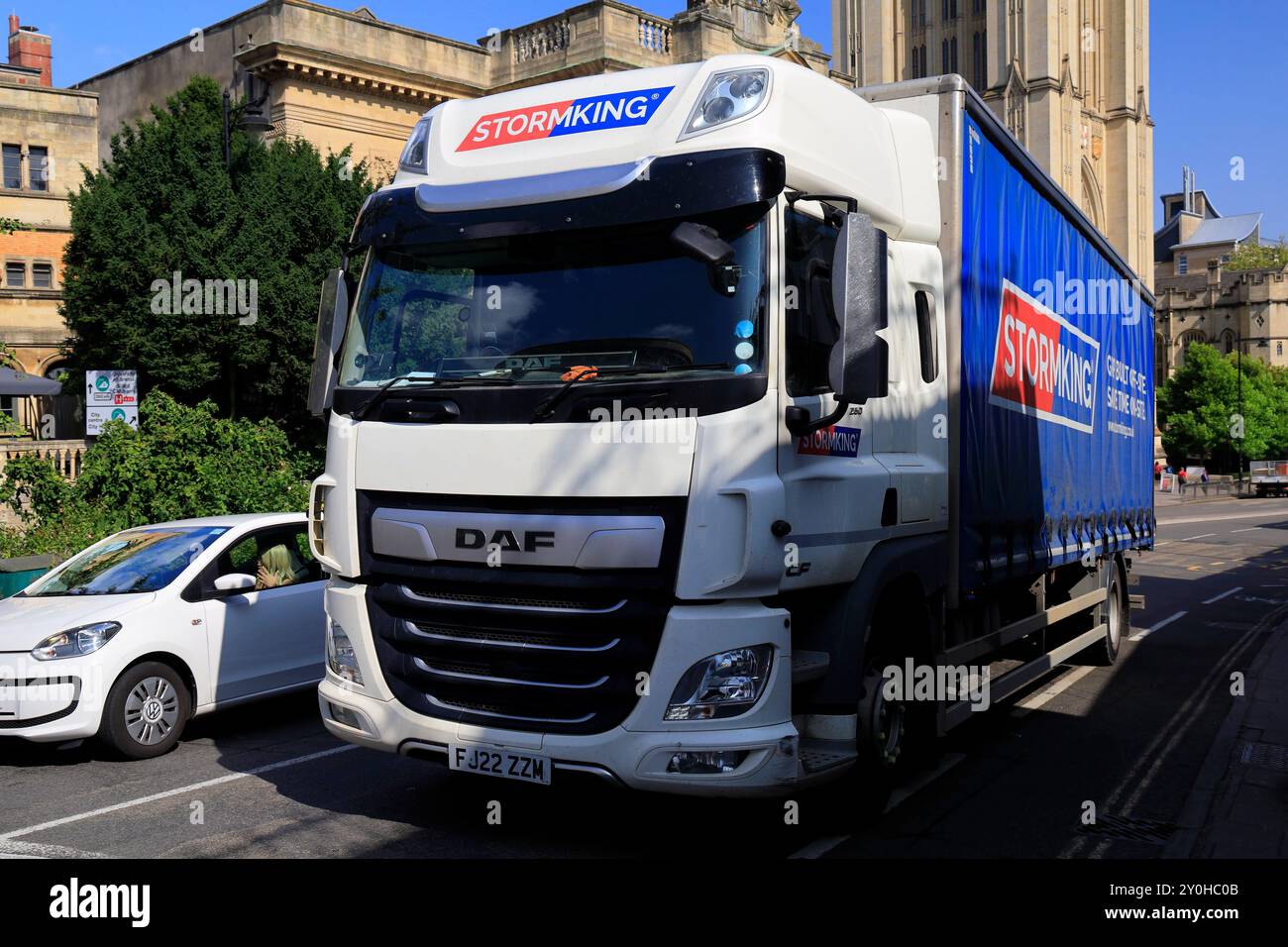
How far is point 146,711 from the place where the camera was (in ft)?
28.1

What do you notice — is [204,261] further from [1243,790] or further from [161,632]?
[1243,790]

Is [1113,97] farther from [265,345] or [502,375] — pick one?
[502,375]

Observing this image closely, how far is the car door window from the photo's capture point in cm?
962

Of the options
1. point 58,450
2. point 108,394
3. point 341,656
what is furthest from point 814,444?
point 58,450

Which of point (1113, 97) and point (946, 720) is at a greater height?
point (1113, 97)

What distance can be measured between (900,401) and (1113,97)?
353 ft

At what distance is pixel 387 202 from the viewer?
652 cm

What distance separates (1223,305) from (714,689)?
140 metres

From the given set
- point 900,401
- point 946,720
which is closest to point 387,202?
point 900,401

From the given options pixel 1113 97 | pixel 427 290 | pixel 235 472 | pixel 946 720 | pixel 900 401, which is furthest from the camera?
pixel 1113 97

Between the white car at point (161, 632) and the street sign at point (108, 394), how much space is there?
9.44 meters
